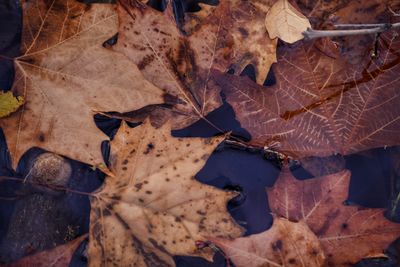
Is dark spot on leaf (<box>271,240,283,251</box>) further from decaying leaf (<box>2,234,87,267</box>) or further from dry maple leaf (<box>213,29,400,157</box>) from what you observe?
decaying leaf (<box>2,234,87,267</box>)

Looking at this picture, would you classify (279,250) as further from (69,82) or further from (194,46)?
(69,82)

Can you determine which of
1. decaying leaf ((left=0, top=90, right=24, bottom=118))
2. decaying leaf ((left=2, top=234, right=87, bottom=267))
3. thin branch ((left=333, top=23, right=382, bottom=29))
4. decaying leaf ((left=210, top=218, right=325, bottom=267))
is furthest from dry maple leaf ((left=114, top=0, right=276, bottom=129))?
decaying leaf ((left=2, top=234, right=87, bottom=267))

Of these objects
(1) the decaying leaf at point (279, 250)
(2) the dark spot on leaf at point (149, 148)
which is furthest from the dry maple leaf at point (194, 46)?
(1) the decaying leaf at point (279, 250)

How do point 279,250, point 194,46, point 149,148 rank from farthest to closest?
1. point 194,46
2. point 149,148
3. point 279,250

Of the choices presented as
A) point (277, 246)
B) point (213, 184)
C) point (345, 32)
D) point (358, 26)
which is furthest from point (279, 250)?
point (358, 26)

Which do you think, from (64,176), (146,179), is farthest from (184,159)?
(64,176)

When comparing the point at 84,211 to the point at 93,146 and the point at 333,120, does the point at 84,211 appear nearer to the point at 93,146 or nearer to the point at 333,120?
the point at 93,146

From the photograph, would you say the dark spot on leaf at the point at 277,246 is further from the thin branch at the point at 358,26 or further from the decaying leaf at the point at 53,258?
the thin branch at the point at 358,26
